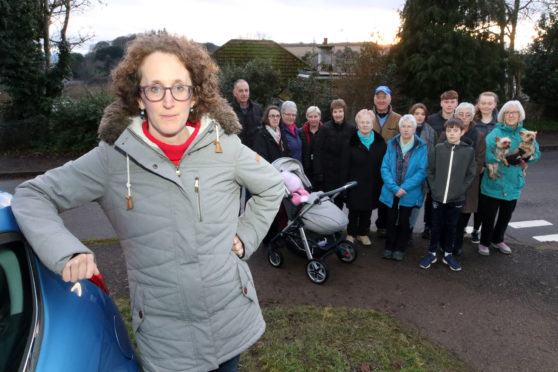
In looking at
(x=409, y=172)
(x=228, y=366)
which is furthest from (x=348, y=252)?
(x=228, y=366)

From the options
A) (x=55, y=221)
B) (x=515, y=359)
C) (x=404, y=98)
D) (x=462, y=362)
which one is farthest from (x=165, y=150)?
(x=404, y=98)

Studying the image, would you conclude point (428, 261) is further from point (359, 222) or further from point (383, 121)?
point (383, 121)

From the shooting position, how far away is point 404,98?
649 inches

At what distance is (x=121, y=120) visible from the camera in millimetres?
1877

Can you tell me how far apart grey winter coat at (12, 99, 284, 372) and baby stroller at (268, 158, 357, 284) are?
2.70 meters

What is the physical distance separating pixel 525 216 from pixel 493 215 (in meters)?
2.75

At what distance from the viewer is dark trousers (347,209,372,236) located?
589 centimetres

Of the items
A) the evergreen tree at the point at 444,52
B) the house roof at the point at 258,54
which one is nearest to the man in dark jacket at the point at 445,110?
the evergreen tree at the point at 444,52

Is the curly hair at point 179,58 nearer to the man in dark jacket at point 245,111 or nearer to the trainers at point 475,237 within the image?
the man in dark jacket at point 245,111

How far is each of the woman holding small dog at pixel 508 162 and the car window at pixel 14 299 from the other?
519 cm

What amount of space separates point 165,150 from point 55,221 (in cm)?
54

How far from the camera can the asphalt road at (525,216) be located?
6703 millimetres

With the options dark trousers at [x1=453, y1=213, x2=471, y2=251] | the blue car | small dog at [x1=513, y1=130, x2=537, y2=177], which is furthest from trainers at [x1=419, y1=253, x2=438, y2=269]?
the blue car

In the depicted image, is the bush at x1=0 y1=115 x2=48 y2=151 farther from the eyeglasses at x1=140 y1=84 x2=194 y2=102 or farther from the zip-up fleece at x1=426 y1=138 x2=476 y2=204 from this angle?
the eyeglasses at x1=140 y1=84 x2=194 y2=102
